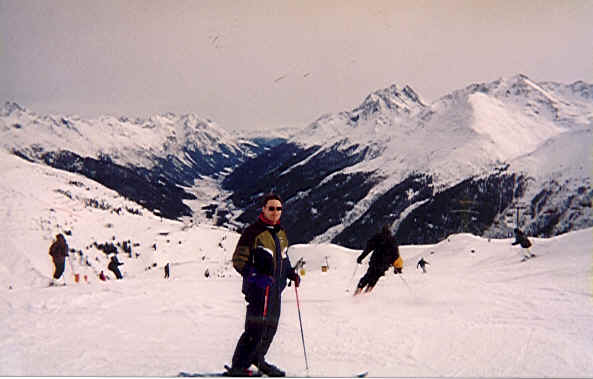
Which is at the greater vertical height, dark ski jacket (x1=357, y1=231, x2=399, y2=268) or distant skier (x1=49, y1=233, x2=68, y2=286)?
distant skier (x1=49, y1=233, x2=68, y2=286)

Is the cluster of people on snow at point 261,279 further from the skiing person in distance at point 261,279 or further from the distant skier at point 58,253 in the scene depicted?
the distant skier at point 58,253

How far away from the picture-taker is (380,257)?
29.2ft

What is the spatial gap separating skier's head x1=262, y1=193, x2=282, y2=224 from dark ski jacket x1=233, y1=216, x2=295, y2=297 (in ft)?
0.26

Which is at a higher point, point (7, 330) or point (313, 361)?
point (7, 330)

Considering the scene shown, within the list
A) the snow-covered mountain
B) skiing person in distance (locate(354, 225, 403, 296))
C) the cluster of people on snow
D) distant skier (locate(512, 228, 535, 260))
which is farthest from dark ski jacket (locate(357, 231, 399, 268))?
the snow-covered mountain

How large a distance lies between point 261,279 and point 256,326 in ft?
1.81

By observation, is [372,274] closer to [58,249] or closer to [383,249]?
[383,249]

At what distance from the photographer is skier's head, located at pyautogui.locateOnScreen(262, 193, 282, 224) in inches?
175

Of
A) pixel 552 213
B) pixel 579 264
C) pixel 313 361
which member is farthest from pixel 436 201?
pixel 313 361

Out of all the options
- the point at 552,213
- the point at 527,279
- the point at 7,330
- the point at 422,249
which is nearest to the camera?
the point at 7,330

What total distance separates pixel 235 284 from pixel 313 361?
6482mm

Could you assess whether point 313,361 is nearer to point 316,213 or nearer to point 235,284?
point 235,284

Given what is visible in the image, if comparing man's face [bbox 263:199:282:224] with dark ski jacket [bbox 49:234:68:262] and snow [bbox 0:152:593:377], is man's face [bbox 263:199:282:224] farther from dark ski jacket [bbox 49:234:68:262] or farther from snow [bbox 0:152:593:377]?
dark ski jacket [bbox 49:234:68:262]

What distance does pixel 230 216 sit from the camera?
16275 centimetres
